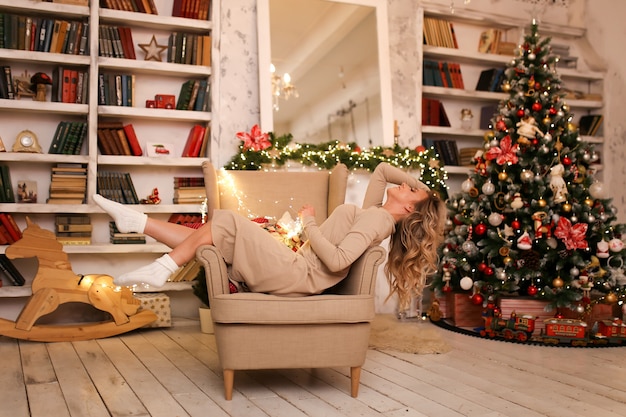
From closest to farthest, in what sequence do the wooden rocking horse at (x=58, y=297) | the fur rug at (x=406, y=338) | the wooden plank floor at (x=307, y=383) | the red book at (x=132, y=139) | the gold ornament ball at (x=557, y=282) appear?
1. the wooden plank floor at (x=307, y=383)
2. the fur rug at (x=406, y=338)
3. the wooden rocking horse at (x=58, y=297)
4. the gold ornament ball at (x=557, y=282)
5. the red book at (x=132, y=139)

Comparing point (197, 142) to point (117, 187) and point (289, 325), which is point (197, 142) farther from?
point (289, 325)

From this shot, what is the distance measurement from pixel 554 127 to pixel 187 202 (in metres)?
2.75

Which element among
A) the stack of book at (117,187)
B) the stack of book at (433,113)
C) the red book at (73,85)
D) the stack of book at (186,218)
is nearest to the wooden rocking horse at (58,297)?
the stack of book at (117,187)

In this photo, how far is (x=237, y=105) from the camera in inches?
191

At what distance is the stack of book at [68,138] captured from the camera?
4.37 m

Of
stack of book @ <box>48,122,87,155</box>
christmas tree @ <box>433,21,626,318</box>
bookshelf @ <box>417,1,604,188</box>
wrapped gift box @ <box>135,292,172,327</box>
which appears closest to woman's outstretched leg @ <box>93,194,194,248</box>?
wrapped gift box @ <box>135,292,172,327</box>

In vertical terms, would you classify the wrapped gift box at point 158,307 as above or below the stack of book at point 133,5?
below

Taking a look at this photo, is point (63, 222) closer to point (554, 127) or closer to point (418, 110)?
point (418, 110)

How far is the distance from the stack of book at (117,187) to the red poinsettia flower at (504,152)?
8.53ft

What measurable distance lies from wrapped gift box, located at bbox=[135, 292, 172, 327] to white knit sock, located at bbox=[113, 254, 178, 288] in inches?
60.5

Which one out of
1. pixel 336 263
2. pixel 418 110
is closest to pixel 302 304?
pixel 336 263

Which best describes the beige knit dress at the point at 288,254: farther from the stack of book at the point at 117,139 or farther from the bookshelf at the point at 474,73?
the bookshelf at the point at 474,73

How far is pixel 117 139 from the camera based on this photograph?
4.53 m

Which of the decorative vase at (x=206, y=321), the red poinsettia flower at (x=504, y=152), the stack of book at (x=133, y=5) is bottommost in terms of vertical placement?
the decorative vase at (x=206, y=321)
